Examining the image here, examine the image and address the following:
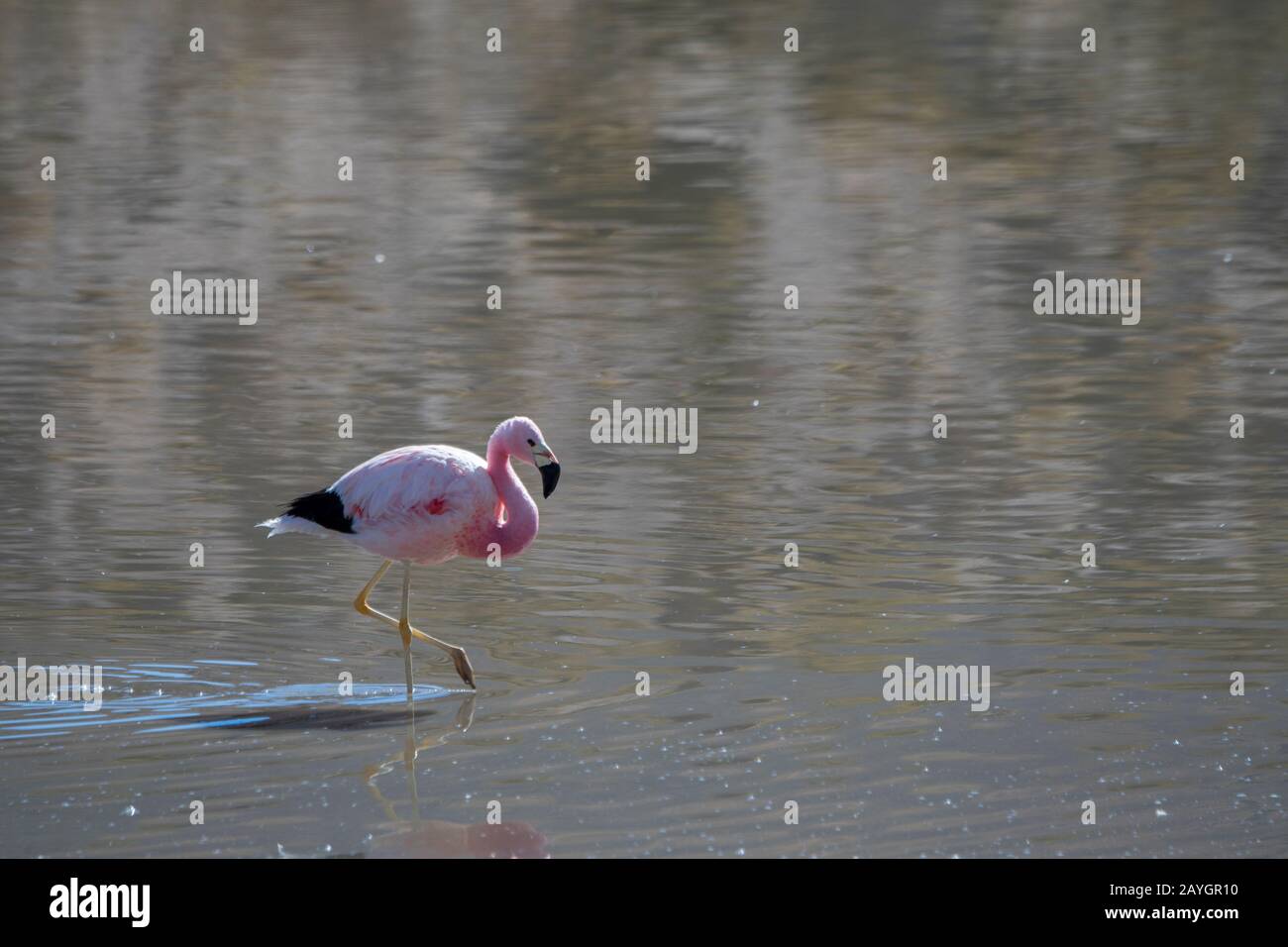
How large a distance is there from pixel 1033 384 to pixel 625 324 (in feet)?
10.9

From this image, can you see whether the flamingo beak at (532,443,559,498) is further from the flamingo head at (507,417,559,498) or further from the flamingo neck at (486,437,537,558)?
the flamingo neck at (486,437,537,558)

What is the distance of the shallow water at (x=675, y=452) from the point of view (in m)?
7.24

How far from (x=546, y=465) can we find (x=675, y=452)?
13.2ft

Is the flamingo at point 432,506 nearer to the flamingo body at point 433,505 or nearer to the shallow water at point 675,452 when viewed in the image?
the flamingo body at point 433,505

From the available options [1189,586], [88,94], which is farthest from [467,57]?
[1189,586]

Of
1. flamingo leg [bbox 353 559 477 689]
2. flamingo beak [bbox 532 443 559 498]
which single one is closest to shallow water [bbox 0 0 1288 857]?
flamingo leg [bbox 353 559 477 689]

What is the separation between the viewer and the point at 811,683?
327 inches

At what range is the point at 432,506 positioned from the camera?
8.54m

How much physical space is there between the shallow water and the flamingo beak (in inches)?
29.0

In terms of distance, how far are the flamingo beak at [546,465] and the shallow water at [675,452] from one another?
0.74 metres

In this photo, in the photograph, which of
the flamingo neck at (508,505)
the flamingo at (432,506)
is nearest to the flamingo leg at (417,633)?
the flamingo at (432,506)

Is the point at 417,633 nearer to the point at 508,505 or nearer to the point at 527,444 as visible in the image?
the point at 508,505

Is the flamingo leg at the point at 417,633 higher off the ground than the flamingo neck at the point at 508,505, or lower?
lower

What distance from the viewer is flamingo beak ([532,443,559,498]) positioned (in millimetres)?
8383
